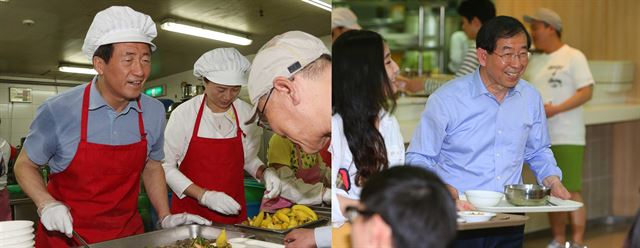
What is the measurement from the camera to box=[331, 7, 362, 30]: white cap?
109cm

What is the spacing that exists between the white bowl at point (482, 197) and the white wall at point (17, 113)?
86 cm

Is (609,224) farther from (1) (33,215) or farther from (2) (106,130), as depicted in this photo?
(1) (33,215)

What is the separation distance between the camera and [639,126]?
1.41 metres

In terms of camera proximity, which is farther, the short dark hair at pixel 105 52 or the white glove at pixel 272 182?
the white glove at pixel 272 182

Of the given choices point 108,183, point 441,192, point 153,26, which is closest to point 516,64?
point 441,192

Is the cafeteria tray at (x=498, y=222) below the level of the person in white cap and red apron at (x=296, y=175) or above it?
below

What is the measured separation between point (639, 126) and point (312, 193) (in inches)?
31.5

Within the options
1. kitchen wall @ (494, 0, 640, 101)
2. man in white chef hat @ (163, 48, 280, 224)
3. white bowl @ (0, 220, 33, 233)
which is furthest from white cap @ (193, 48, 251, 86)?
kitchen wall @ (494, 0, 640, 101)

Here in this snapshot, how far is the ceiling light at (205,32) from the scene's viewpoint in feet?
4.06

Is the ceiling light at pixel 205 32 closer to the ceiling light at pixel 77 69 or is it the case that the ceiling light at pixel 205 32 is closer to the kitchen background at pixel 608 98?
the ceiling light at pixel 77 69

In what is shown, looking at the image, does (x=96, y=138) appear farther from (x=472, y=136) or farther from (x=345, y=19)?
(x=472, y=136)

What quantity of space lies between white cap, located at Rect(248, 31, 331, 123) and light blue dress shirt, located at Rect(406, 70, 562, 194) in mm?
264

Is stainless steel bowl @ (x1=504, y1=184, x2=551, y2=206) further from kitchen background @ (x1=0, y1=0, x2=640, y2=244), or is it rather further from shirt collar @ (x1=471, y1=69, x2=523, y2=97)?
shirt collar @ (x1=471, y1=69, x2=523, y2=97)

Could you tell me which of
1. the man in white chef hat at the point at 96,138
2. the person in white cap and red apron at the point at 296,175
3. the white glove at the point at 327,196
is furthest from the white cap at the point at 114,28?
the white glove at the point at 327,196
